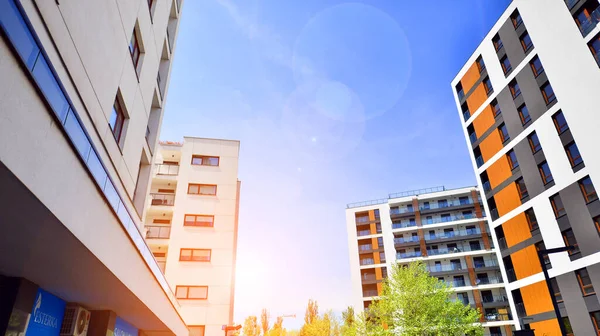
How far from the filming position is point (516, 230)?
102ft

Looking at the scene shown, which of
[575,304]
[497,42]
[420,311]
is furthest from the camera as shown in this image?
[497,42]

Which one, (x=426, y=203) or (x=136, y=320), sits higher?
(x=426, y=203)

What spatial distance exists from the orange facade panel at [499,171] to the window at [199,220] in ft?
85.0

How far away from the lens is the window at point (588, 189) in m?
24.6

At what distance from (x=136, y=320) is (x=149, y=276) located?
3355mm

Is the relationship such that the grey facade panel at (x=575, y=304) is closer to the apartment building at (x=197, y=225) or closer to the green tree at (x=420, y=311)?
the green tree at (x=420, y=311)

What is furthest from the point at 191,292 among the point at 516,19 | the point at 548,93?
the point at 516,19

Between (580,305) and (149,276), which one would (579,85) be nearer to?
(580,305)

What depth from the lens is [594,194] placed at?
24594mm

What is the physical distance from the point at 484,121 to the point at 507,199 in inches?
333

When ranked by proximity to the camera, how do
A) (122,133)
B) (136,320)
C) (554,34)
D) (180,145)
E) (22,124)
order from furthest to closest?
(180,145), (554,34), (136,320), (122,133), (22,124)

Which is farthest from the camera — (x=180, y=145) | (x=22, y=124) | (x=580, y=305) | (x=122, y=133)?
(x=180, y=145)

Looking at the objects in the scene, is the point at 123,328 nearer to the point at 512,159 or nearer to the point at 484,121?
the point at 512,159

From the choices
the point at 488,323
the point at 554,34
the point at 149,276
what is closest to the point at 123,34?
the point at 149,276
